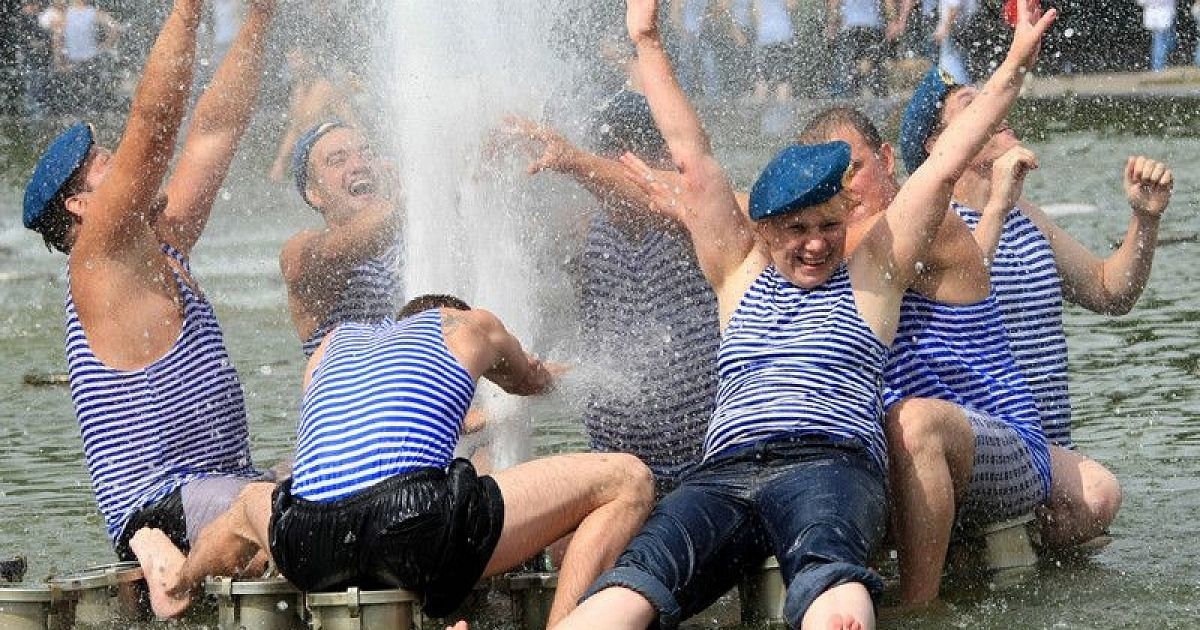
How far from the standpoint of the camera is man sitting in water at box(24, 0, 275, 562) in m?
5.27

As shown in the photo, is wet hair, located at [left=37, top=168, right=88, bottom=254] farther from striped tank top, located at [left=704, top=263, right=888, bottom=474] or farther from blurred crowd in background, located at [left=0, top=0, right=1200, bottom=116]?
blurred crowd in background, located at [left=0, top=0, right=1200, bottom=116]

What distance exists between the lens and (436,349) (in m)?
4.87

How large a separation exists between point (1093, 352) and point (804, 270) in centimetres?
413

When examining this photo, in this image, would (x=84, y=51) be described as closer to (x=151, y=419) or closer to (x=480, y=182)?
(x=480, y=182)

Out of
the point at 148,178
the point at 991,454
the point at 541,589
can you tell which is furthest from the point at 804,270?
the point at 148,178

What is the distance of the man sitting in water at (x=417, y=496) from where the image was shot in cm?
456

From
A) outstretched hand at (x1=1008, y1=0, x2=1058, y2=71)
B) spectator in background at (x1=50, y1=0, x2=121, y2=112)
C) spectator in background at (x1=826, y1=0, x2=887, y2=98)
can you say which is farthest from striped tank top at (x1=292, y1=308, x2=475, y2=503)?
spectator in background at (x1=50, y1=0, x2=121, y2=112)

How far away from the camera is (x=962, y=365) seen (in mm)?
5367

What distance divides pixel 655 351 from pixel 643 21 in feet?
3.35

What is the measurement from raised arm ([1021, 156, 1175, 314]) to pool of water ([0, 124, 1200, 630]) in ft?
2.14

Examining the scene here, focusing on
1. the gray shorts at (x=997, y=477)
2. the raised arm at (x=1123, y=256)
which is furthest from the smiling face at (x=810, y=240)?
the raised arm at (x=1123, y=256)

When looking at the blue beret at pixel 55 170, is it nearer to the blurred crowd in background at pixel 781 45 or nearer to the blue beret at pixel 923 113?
the blue beret at pixel 923 113

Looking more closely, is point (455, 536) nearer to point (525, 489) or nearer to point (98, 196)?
point (525, 489)

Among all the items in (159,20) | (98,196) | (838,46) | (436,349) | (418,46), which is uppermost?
(159,20)
